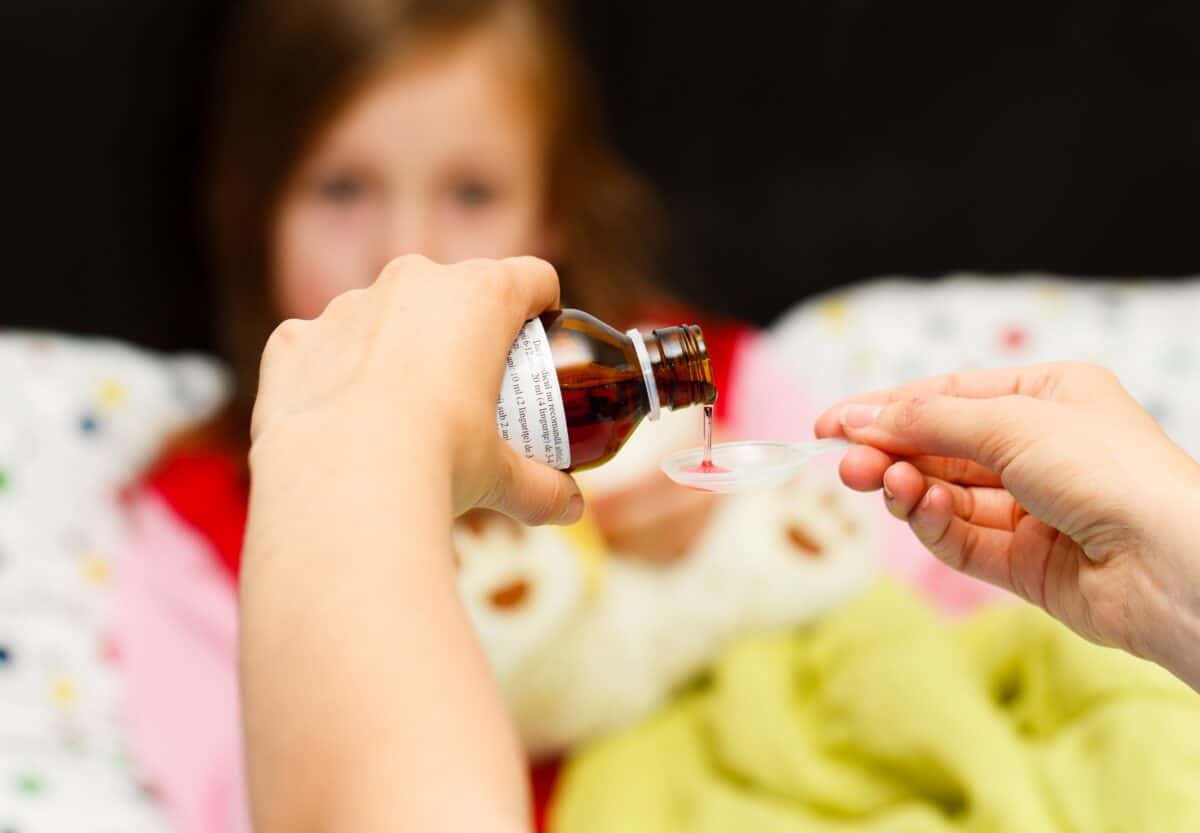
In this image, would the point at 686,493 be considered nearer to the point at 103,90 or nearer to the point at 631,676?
the point at 631,676

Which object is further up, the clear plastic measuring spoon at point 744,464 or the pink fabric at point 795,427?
the clear plastic measuring spoon at point 744,464

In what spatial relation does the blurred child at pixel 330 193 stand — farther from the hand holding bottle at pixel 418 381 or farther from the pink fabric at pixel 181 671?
the hand holding bottle at pixel 418 381

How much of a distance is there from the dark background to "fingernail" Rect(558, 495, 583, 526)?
923 mm

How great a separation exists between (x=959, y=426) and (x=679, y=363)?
142mm

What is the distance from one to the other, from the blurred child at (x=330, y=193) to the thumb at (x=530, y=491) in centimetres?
54

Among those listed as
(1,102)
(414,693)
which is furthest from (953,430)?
(1,102)

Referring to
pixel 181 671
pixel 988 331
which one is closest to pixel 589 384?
pixel 181 671

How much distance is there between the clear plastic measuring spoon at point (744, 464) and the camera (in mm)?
610

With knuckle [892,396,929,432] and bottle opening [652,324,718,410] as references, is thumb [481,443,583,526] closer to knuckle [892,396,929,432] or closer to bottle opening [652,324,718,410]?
bottle opening [652,324,718,410]

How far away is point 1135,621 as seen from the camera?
54cm

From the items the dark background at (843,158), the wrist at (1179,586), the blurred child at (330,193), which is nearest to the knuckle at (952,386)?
the wrist at (1179,586)

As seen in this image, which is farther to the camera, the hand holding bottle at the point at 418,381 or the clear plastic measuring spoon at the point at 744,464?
the clear plastic measuring spoon at the point at 744,464

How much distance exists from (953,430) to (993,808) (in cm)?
31

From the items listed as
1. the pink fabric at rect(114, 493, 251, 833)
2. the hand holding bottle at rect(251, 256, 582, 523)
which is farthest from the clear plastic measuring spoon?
the pink fabric at rect(114, 493, 251, 833)
